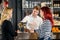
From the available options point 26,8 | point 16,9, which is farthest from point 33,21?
point 16,9

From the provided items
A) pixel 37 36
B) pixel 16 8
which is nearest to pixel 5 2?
pixel 16 8

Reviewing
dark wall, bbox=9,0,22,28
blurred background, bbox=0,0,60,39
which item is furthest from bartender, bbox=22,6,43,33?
dark wall, bbox=9,0,22,28

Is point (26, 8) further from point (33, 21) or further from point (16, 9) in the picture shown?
point (33, 21)

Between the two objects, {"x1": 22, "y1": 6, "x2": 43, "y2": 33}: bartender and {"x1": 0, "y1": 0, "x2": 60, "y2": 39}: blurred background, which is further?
{"x1": 0, "y1": 0, "x2": 60, "y2": 39}: blurred background

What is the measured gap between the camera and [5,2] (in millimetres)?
7141

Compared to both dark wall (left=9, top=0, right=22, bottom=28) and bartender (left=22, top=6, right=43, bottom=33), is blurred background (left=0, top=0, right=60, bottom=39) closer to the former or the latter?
dark wall (left=9, top=0, right=22, bottom=28)

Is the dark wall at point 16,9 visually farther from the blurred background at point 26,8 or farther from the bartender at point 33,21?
the bartender at point 33,21

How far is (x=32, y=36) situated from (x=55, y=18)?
114 cm

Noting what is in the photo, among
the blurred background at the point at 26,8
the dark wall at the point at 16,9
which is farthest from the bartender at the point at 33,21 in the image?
the dark wall at the point at 16,9

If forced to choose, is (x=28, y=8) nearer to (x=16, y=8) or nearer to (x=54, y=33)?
(x=16, y=8)

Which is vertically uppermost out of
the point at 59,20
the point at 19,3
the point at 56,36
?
the point at 19,3

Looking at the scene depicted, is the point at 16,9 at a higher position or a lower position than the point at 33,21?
higher

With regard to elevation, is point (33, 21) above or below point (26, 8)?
below

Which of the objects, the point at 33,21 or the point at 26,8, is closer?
the point at 33,21
